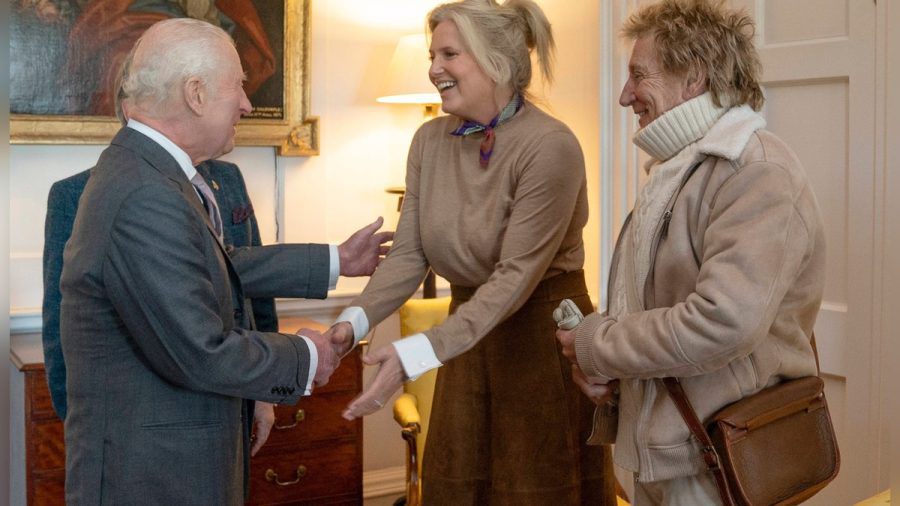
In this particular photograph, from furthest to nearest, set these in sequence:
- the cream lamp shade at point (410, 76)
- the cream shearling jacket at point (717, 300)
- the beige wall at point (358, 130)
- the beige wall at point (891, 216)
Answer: the beige wall at point (358, 130) → the cream lamp shade at point (410, 76) → the beige wall at point (891, 216) → the cream shearling jacket at point (717, 300)

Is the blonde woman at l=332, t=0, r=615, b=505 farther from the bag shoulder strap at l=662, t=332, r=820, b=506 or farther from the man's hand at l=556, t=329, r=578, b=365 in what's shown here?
the bag shoulder strap at l=662, t=332, r=820, b=506

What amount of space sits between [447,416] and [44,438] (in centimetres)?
147

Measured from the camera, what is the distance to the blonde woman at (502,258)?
7.98 ft

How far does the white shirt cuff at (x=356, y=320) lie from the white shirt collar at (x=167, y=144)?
70 cm

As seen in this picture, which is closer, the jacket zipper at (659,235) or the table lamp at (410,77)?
the jacket zipper at (659,235)

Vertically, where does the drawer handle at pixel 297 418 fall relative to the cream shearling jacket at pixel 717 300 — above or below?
below

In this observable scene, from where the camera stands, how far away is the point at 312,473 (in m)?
3.51

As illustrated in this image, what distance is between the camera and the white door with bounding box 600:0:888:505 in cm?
277

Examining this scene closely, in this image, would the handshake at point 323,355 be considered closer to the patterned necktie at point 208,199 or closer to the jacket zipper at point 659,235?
the patterned necktie at point 208,199

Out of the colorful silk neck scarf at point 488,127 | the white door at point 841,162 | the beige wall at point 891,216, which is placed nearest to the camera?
the colorful silk neck scarf at point 488,127

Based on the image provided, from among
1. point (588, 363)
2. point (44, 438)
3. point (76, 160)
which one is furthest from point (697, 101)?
point (76, 160)

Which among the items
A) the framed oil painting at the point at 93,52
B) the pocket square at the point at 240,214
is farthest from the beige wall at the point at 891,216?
the framed oil painting at the point at 93,52

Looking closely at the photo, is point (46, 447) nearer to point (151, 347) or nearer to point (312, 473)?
point (312, 473)

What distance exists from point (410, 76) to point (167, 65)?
205 cm
